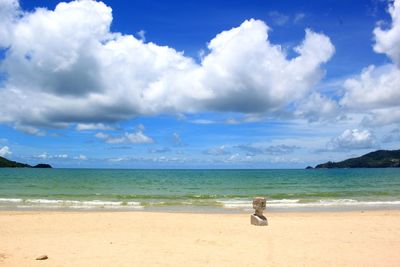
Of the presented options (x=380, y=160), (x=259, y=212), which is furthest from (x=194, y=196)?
(x=380, y=160)

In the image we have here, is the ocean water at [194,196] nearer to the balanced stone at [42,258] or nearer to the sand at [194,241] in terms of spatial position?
the sand at [194,241]

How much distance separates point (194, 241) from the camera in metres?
12.2

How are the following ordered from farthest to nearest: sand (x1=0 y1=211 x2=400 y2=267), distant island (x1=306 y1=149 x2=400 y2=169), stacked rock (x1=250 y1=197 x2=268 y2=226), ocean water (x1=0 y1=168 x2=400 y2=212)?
distant island (x1=306 y1=149 x2=400 y2=169) < ocean water (x1=0 y1=168 x2=400 y2=212) < stacked rock (x1=250 y1=197 x2=268 y2=226) < sand (x1=0 y1=211 x2=400 y2=267)

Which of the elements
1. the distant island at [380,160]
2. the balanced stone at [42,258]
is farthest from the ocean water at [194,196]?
the distant island at [380,160]

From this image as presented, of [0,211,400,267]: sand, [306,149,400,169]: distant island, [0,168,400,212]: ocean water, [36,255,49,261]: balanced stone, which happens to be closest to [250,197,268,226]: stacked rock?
[0,211,400,267]: sand

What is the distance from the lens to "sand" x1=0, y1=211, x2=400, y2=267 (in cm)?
979

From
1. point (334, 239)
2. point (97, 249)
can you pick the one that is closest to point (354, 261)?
point (334, 239)

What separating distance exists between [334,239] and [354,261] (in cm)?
290

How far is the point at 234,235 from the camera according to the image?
1336 centimetres

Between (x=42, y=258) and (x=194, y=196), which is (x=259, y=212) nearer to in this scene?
(x=42, y=258)

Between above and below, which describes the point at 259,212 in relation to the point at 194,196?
above

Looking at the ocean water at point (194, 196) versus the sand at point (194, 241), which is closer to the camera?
the sand at point (194, 241)

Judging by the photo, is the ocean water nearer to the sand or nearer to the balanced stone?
the sand

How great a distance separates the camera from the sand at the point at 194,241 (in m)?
9.79
